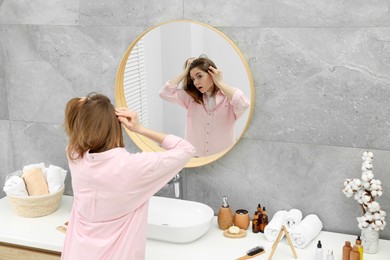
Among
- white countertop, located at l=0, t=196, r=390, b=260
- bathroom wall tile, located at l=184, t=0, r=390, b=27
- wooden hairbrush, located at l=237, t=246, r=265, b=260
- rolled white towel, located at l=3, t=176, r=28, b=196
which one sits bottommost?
white countertop, located at l=0, t=196, r=390, b=260

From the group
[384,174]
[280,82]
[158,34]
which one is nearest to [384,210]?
[384,174]

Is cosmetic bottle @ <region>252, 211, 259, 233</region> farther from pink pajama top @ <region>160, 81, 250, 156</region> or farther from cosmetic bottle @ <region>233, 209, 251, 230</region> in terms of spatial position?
pink pajama top @ <region>160, 81, 250, 156</region>

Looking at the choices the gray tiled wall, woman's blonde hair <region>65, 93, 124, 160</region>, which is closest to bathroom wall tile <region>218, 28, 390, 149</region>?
the gray tiled wall

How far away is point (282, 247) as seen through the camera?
255cm

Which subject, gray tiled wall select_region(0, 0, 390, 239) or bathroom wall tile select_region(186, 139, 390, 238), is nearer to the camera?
gray tiled wall select_region(0, 0, 390, 239)

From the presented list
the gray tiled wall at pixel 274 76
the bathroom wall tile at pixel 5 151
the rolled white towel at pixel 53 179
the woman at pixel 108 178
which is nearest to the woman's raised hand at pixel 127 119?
the woman at pixel 108 178

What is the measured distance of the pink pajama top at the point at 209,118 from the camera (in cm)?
269

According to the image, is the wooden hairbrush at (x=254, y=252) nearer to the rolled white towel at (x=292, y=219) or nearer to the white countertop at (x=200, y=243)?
the white countertop at (x=200, y=243)

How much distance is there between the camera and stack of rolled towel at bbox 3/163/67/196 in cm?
291

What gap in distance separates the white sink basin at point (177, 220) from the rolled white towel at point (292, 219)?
13.5 inches

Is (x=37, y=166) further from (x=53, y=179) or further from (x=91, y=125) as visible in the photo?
(x=91, y=125)

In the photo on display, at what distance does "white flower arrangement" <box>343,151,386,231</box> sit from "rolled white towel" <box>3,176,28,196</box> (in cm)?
156

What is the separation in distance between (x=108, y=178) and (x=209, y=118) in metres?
0.70

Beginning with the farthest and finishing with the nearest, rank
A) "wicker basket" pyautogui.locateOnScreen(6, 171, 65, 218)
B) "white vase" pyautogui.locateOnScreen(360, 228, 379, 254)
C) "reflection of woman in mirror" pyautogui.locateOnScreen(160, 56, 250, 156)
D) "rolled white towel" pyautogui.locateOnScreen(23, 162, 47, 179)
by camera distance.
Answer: "rolled white towel" pyautogui.locateOnScreen(23, 162, 47, 179), "wicker basket" pyautogui.locateOnScreen(6, 171, 65, 218), "reflection of woman in mirror" pyautogui.locateOnScreen(160, 56, 250, 156), "white vase" pyautogui.locateOnScreen(360, 228, 379, 254)
